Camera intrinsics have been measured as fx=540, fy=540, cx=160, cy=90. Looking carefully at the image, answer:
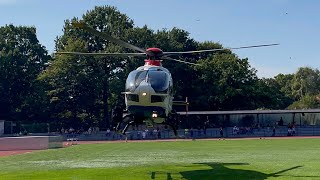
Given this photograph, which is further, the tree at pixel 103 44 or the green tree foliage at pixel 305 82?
the green tree foliage at pixel 305 82

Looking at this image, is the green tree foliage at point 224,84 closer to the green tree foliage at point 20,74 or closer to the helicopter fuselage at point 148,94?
the green tree foliage at point 20,74

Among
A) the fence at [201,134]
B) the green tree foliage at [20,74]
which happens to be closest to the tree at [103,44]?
the green tree foliage at [20,74]

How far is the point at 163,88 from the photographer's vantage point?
2250cm

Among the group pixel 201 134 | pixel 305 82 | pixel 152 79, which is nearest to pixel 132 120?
pixel 152 79

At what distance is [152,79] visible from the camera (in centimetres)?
2238

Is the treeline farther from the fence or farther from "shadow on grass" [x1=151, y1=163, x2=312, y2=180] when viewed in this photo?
"shadow on grass" [x1=151, y1=163, x2=312, y2=180]

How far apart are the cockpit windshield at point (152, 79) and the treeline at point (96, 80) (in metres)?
63.3

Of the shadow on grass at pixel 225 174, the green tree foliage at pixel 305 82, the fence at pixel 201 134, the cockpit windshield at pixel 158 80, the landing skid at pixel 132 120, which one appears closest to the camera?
the shadow on grass at pixel 225 174

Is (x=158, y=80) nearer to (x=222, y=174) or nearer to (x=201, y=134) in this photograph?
(x=222, y=174)

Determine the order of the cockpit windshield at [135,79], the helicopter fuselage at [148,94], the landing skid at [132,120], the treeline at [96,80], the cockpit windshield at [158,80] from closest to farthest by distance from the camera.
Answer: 1. the helicopter fuselage at [148,94]
2. the cockpit windshield at [158,80]
3. the cockpit windshield at [135,79]
4. the landing skid at [132,120]
5. the treeline at [96,80]

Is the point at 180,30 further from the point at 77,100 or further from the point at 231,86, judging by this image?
the point at 77,100

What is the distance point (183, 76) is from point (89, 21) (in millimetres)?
20408

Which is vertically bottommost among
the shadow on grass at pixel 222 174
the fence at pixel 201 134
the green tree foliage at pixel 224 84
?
the shadow on grass at pixel 222 174

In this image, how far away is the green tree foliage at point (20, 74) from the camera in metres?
89.8
